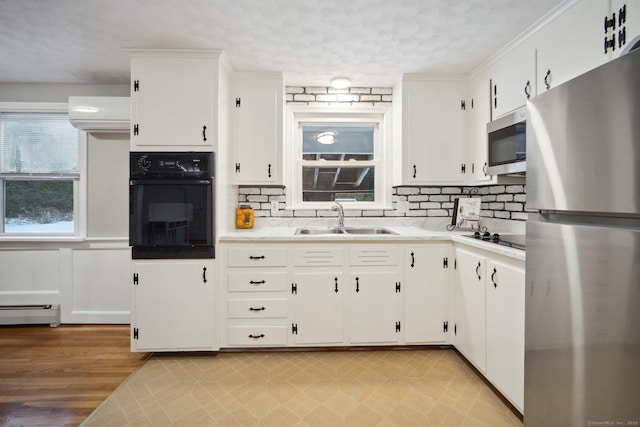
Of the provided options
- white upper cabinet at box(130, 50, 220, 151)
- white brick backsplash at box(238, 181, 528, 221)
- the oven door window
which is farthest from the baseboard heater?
white brick backsplash at box(238, 181, 528, 221)

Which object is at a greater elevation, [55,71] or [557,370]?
[55,71]

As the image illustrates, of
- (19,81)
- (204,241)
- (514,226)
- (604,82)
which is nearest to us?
(604,82)

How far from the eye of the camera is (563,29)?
1.76 metres

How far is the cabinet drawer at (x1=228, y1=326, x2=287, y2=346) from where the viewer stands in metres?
2.41

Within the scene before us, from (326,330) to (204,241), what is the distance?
1156 millimetres

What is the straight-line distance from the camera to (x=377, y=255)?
2.45 meters

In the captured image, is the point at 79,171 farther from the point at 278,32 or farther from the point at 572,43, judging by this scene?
the point at 572,43

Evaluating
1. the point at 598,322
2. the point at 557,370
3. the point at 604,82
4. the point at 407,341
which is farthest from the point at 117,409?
the point at 604,82

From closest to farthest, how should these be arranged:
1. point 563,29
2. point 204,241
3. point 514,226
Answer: point 563,29 < point 204,241 < point 514,226

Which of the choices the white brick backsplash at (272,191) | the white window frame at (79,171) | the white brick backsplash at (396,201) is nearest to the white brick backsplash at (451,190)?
the white brick backsplash at (396,201)

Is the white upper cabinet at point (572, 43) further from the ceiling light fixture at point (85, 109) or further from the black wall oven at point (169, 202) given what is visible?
the ceiling light fixture at point (85, 109)

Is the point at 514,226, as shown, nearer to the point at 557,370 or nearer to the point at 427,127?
the point at 427,127

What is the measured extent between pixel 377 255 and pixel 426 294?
499 millimetres

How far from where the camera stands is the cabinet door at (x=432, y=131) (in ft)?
9.00
